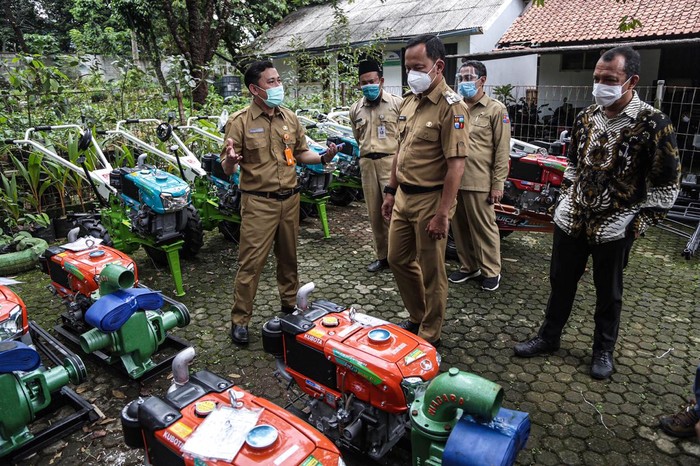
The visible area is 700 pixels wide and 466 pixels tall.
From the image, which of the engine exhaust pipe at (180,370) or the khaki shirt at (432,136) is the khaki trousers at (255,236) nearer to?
the khaki shirt at (432,136)

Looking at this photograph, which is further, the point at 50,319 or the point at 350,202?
the point at 350,202

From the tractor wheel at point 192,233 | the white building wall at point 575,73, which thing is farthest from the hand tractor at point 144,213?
the white building wall at point 575,73

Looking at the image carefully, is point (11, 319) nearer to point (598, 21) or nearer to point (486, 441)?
point (486, 441)

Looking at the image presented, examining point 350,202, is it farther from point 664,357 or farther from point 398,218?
point 664,357

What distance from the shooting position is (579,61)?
1234 cm

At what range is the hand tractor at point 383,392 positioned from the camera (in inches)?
65.2

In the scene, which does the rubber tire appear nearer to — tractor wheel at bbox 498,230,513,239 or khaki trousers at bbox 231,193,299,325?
tractor wheel at bbox 498,230,513,239

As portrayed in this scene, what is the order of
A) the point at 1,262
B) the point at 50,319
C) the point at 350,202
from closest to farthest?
the point at 50,319 < the point at 1,262 < the point at 350,202

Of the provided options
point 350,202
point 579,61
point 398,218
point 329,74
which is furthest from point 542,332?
point 579,61

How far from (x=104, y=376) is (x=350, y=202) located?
4443mm

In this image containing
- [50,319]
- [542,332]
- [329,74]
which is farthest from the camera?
[329,74]

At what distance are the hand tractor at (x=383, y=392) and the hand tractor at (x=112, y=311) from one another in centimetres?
92

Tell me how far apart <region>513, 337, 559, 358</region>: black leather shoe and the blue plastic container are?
5.06 feet

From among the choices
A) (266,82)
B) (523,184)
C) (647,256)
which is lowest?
(647,256)
